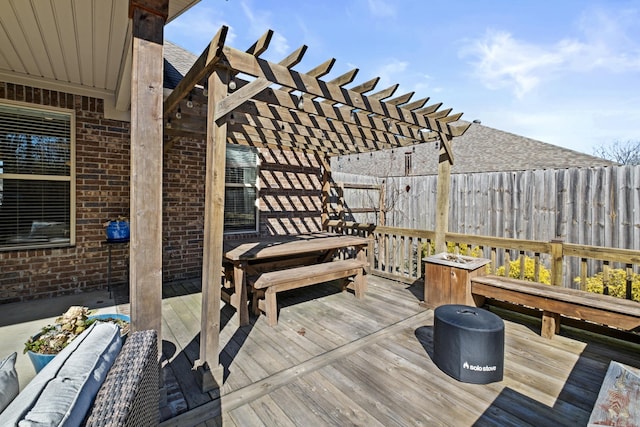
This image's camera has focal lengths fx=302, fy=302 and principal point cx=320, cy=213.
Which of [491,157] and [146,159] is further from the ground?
[491,157]

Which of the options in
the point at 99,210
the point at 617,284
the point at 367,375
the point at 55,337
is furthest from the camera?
the point at 99,210

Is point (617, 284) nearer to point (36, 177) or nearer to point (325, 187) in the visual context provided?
point (325, 187)

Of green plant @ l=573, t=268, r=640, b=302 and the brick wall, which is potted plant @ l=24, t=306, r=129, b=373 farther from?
green plant @ l=573, t=268, r=640, b=302

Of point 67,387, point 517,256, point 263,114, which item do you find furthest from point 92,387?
point 517,256

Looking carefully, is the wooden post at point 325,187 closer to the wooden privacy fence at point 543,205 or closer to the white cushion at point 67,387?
the wooden privacy fence at point 543,205

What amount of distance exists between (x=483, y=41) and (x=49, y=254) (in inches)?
312

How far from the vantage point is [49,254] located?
403cm

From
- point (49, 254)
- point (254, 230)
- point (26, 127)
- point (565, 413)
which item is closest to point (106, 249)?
point (49, 254)

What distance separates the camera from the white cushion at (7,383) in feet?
3.34

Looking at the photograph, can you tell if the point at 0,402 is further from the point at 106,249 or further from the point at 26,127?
the point at 26,127

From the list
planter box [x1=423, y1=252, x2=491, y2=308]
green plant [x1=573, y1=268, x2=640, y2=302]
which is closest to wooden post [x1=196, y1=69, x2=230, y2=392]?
planter box [x1=423, y1=252, x2=491, y2=308]

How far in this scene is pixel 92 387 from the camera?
3.79 feet

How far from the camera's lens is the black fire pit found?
2305 mm

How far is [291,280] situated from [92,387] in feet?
7.84
